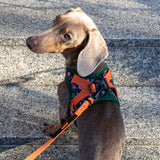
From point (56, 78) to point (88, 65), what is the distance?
3.07 feet

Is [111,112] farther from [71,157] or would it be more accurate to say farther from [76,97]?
[71,157]

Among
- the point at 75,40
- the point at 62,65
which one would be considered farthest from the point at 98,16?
the point at 75,40

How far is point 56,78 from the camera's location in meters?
2.30

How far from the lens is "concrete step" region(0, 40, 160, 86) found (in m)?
2.19

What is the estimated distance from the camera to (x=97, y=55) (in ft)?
4.72

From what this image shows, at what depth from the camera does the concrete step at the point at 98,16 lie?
2260mm

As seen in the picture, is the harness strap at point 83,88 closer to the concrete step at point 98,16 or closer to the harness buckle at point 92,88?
the harness buckle at point 92,88

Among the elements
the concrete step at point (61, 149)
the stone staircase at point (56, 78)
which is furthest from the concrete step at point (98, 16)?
the concrete step at point (61, 149)

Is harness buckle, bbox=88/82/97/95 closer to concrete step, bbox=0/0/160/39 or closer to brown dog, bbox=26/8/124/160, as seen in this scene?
brown dog, bbox=26/8/124/160

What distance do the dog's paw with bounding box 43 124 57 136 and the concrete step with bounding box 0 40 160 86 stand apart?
60 centimetres

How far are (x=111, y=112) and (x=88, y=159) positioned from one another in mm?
370

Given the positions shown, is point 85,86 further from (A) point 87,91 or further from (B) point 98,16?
(B) point 98,16

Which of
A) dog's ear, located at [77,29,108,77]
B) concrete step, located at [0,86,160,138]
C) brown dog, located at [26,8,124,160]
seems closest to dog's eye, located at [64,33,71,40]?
brown dog, located at [26,8,124,160]

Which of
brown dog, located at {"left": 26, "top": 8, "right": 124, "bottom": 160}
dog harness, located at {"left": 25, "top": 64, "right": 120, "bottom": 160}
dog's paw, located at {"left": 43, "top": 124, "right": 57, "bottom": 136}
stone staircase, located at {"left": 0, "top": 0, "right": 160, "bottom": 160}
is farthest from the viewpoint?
stone staircase, located at {"left": 0, "top": 0, "right": 160, "bottom": 160}
